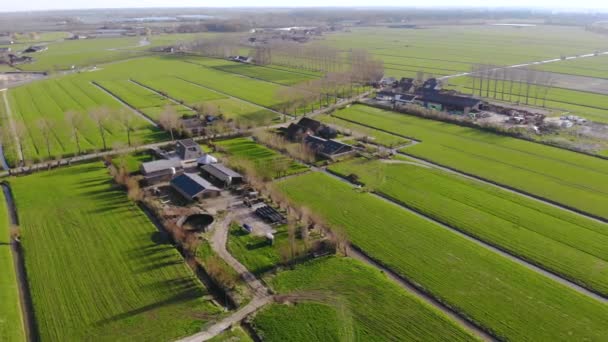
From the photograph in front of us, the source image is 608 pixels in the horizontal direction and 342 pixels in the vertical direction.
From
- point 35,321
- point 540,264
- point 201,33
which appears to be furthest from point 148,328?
point 201,33

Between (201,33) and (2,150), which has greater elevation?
(201,33)

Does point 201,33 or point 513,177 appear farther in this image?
point 201,33

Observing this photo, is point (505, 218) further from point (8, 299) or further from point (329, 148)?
point (8, 299)

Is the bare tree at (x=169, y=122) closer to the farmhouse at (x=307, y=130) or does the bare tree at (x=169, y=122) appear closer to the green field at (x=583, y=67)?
the farmhouse at (x=307, y=130)

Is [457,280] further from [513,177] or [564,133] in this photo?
[564,133]

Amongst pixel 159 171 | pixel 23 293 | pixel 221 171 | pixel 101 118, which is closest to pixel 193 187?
pixel 221 171

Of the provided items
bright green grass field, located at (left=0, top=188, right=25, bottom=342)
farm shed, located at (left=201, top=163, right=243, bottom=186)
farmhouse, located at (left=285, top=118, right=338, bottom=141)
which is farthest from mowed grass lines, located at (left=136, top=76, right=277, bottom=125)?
bright green grass field, located at (left=0, top=188, right=25, bottom=342)

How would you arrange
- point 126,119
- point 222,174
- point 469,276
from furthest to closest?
point 126,119
point 222,174
point 469,276
